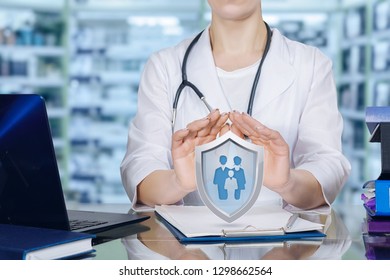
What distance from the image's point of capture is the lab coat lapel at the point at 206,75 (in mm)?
1845

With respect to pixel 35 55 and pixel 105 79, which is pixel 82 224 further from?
pixel 35 55

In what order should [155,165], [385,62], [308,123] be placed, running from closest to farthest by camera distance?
[155,165], [308,123], [385,62]

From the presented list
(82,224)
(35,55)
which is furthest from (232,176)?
(35,55)

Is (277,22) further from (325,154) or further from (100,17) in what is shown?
(325,154)

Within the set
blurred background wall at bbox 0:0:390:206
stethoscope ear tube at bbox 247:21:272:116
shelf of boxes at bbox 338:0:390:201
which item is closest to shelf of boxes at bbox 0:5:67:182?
blurred background wall at bbox 0:0:390:206

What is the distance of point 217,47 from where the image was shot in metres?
1.92

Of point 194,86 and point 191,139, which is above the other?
point 194,86

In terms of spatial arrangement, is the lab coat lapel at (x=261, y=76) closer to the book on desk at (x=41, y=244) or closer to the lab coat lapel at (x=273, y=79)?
the lab coat lapel at (x=273, y=79)

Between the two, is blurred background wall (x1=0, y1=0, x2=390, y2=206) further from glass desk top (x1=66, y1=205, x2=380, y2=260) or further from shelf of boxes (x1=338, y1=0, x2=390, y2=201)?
glass desk top (x1=66, y1=205, x2=380, y2=260)

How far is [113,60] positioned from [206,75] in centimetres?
305

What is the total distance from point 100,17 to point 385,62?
1.91m

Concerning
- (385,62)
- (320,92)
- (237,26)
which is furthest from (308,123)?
(385,62)

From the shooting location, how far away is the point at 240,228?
1197mm

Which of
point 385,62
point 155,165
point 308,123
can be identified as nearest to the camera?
point 155,165
